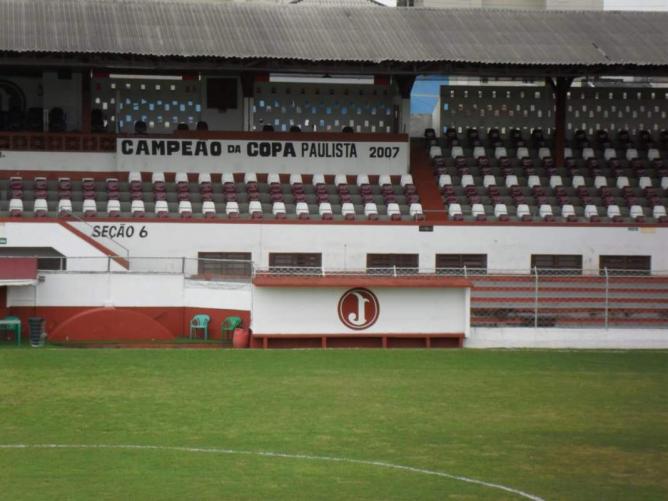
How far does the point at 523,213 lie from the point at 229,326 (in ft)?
38.9

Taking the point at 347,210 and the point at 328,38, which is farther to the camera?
the point at 328,38

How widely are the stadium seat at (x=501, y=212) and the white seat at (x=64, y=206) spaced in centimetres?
1233

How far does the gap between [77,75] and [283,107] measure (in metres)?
6.62

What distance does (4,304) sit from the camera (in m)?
34.1

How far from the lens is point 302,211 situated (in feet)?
136

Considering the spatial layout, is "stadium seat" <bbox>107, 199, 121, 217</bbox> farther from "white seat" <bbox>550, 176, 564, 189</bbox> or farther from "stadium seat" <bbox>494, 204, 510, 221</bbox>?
"white seat" <bbox>550, 176, 564, 189</bbox>

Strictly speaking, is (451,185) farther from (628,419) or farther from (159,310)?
(628,419)

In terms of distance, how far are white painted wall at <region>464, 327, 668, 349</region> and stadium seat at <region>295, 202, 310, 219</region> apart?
29.4 feet

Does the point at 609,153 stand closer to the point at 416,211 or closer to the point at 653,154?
the point at 653,154

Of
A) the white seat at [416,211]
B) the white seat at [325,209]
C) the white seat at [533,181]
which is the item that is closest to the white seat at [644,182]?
the white seat at [533,181]

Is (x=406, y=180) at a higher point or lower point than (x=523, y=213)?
higher

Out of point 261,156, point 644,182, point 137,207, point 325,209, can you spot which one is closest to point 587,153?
point 644,182

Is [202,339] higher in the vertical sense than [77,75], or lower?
lower

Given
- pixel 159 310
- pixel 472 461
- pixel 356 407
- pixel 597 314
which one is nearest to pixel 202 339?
pixel 159 310
